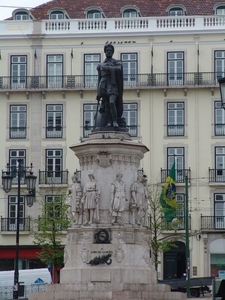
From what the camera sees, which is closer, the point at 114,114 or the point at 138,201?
the point at 138,201

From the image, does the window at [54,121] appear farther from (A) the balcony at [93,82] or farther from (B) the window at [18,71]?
(B) the window at [18,71]

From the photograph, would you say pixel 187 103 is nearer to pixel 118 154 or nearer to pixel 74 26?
pixel 74 26

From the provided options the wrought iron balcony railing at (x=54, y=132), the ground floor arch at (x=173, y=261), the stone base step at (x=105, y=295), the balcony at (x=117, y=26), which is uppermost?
the balcony at (x=117, y=26)

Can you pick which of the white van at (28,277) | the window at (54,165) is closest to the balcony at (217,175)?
the window at (54,165)

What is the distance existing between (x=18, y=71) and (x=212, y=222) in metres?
16.9

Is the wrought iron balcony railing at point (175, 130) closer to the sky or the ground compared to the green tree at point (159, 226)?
closer to the sky

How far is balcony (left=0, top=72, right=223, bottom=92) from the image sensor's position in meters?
72.6

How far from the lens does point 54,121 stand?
2904 inches

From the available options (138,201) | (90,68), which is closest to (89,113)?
(90,68)

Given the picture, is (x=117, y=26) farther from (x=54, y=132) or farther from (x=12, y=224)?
(x=12, y=224)

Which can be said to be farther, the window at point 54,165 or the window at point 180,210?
the window at point 54,165

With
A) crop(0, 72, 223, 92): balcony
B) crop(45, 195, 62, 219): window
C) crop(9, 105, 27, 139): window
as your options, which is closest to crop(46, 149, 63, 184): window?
crop(9, 105, 27, 139): window

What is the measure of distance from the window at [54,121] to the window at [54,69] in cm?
157

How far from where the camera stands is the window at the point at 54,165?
72.1 meters
